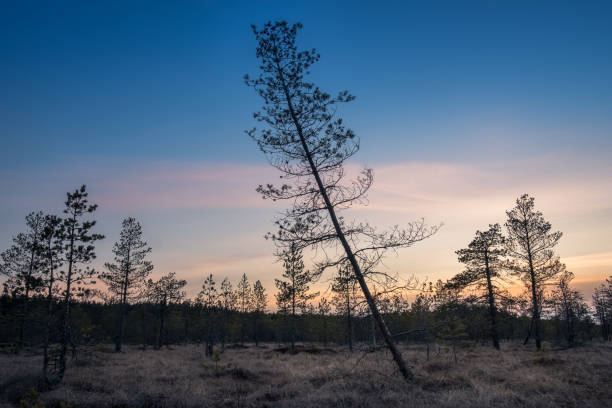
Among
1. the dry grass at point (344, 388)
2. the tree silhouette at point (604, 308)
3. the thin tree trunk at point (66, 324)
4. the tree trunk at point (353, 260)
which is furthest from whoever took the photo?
the tree silhouette at point (604, 308)

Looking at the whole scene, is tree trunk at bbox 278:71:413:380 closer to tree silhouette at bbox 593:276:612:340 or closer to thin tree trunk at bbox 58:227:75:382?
thin tree trunk at bbox 58:227:75:382

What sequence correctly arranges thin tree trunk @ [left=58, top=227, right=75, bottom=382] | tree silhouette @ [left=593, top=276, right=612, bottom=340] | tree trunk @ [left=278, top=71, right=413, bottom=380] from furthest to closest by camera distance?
tree silhouette @ [left=593, top=276, right=612, bottom=340]
thin tree trunk @ [left=58, top=227, right=75, bottom=382]
tree trunk @ [left=278, top=71, right=413, bottom=380]

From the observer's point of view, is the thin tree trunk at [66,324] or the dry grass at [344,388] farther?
the thin tree trunk at [66,324]

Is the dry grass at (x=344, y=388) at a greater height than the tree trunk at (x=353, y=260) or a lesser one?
lesser

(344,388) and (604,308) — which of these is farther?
(604,308)

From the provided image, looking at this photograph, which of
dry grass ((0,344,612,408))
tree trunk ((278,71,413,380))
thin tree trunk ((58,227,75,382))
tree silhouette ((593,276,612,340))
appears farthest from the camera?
tree silhouette ((593,276,612,340))

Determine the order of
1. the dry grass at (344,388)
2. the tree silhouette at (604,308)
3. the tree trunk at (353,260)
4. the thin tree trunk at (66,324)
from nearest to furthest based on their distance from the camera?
the dry grass at (344,388) → the tree trunk at (353,260) → the thin tree trunk at (66,324) → the tree silhouette at (604,308)

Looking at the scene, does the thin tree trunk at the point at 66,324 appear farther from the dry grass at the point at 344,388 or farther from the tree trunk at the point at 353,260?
the tree trunk at the point at 353,260

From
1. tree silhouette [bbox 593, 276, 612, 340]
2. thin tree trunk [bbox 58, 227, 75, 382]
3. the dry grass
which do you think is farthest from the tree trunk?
tree silhouette [bbox 593, 276, 612, 340]

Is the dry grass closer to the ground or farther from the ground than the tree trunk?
closer to the ground

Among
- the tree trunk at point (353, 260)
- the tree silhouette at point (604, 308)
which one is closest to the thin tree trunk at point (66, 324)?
the tree trunk at point (353, 260)

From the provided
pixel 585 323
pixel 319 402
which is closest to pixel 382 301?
pixel 319 402

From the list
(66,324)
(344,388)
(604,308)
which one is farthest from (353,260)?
(604,308)

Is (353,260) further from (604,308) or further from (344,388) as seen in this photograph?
(604,308)
